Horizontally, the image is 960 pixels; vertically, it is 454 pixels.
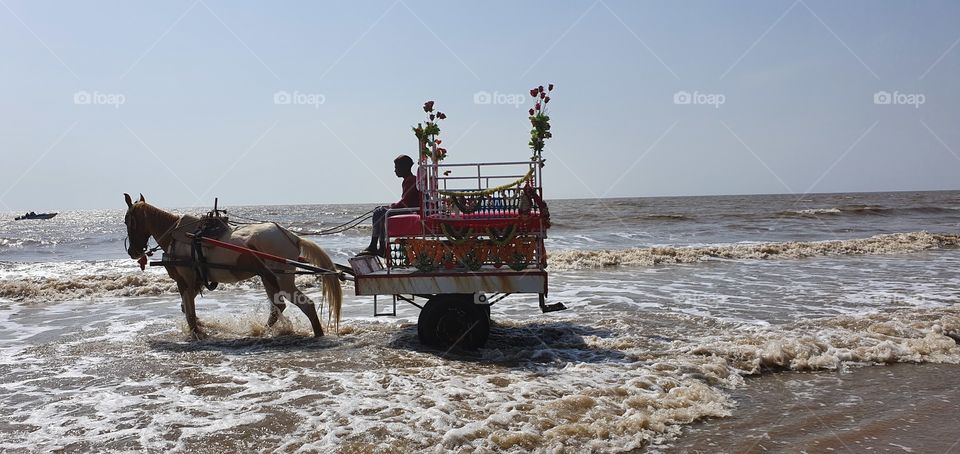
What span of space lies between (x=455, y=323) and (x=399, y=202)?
1657 millimetres

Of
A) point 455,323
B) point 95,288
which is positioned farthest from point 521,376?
point 95,288

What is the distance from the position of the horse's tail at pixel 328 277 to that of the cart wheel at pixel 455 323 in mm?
1503

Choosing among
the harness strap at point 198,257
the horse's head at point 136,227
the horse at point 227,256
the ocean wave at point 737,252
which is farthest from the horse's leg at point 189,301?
the ocean wave at point 737,252

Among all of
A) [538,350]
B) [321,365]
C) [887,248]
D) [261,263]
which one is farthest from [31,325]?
[887,248]

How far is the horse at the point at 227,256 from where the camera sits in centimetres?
819

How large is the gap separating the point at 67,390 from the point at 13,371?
143 centimetres

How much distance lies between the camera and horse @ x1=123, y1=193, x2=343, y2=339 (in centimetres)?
819

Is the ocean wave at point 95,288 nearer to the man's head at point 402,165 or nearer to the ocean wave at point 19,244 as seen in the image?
the man's head at point 402,165

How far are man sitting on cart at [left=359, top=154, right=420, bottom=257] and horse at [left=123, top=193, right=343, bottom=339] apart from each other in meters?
0.67

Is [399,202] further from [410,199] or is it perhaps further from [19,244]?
[19,244]

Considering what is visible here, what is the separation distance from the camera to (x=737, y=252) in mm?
20031

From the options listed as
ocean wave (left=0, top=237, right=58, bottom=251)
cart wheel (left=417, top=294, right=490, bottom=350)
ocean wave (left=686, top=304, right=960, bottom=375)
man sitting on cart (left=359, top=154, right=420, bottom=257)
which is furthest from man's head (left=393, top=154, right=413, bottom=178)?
ocean wave (left=0, top=237, right=58, bottom=251)

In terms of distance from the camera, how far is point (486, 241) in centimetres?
716

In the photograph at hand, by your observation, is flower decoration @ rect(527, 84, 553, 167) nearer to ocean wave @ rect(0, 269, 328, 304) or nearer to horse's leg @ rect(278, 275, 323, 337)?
horse's leg @ rect(278, 275, 323, 337)
